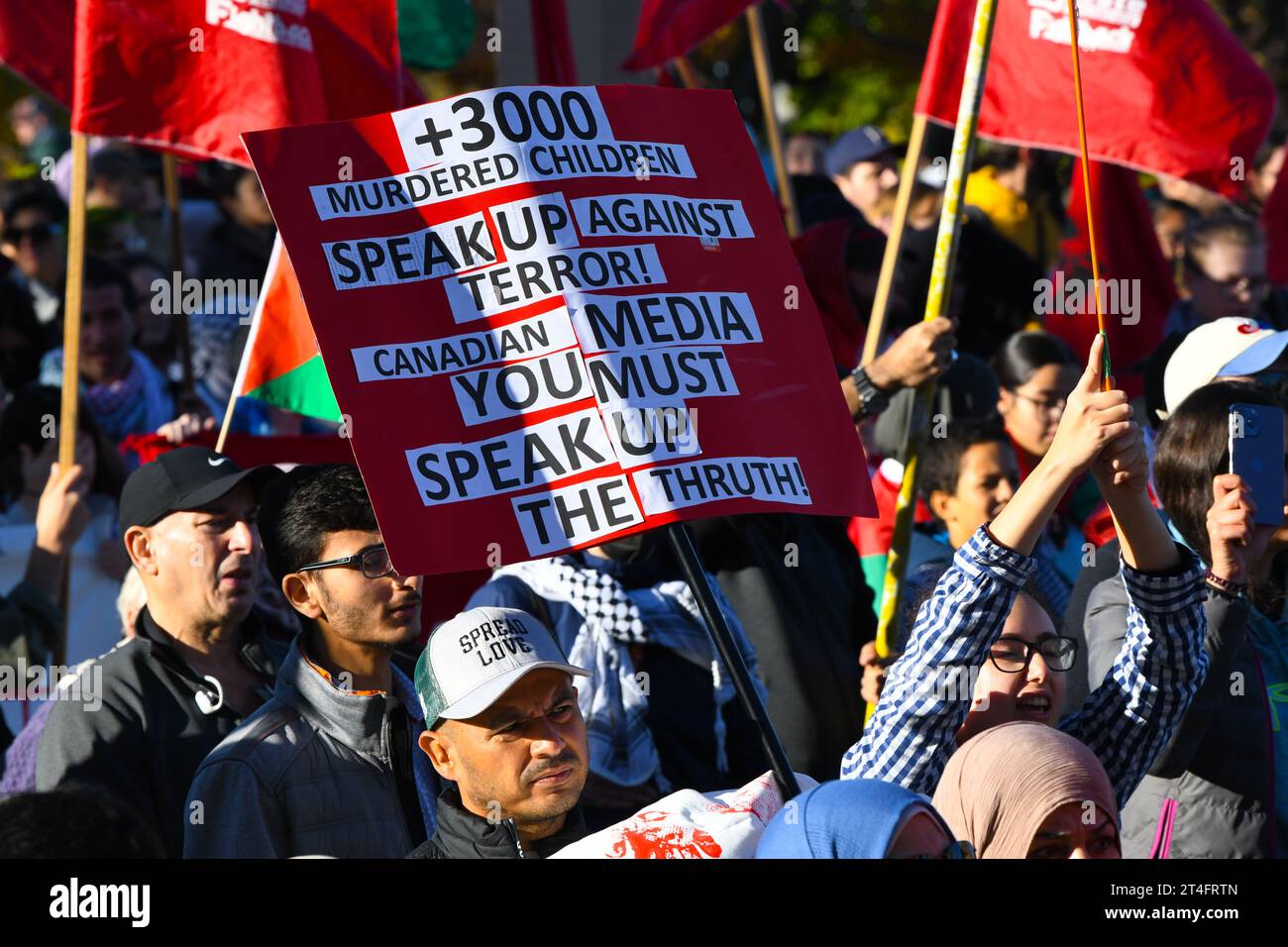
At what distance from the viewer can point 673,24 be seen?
7.56 m

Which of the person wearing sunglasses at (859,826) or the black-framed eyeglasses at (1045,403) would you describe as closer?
the person wearing sunglasses at (859,826)

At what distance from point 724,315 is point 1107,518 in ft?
6.86

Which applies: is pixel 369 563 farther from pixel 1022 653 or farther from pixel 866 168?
pixel 866 168

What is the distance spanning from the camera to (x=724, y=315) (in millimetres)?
4434

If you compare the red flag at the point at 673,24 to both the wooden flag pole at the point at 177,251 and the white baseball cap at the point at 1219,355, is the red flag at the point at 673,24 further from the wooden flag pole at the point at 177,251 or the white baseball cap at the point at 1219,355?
the white baseball cap at the point at 1219,355

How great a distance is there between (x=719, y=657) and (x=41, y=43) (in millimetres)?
3208

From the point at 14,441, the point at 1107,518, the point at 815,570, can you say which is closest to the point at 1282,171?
the point at 1107,518

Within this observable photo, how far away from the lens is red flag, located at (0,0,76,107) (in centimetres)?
666

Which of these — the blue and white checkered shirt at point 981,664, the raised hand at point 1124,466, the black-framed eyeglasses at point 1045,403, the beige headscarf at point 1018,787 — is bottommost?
the beige headscarf at point 1018,787

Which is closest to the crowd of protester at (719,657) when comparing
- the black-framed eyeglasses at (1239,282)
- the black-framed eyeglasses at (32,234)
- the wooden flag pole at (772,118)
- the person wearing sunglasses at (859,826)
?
the person wearing sunglasses at (859,826)

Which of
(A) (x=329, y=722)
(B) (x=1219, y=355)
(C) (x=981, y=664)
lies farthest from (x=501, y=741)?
(B) (x=1219, y=355)

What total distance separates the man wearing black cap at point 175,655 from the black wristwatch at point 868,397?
A: 1725mm

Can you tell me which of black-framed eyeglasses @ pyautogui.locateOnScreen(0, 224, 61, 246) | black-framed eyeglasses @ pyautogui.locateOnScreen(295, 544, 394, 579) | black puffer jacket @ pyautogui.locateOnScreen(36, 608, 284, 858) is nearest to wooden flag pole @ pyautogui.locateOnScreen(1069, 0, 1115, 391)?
black-framed eyeglasses @ pyautogui.locateOnScreen(295, 544, 394, 579)

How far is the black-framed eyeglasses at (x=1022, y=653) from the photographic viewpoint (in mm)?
4230
